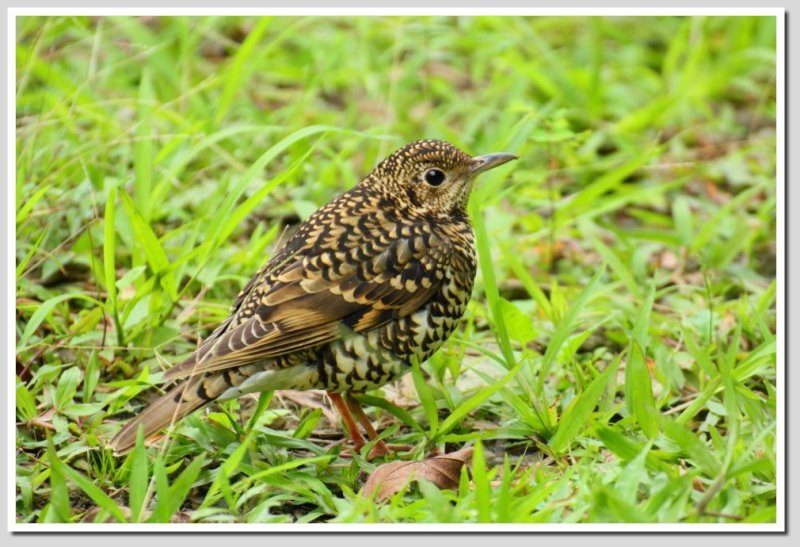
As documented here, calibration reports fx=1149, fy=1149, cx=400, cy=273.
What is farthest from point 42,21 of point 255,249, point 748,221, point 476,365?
point 748,221

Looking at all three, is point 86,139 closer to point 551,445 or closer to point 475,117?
point 475,117

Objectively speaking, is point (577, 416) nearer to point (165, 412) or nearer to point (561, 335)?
point (561, 335)

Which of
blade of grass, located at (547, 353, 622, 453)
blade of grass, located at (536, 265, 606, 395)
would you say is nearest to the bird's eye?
blade of grass, located at (536, 265, 606, 395)

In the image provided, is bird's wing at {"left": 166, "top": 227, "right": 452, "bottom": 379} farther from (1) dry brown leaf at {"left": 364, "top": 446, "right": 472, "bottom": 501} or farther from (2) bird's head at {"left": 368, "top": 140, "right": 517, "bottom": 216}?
(1) dry brown leaf at {"left": 364, "top": 446, "right": 472, "bottom": 501}

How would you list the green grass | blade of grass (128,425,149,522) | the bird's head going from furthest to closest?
the bird's head < the green grass < blade of grass (128,425,149,522)

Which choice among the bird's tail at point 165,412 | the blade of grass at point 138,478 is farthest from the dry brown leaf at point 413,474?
the blade of grass at point 138,478

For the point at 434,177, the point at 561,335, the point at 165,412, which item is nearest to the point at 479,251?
the point at 434,177

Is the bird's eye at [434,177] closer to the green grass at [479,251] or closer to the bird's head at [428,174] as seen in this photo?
the bird's head at [428,174]
